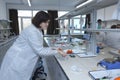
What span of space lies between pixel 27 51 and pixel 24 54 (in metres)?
0.05

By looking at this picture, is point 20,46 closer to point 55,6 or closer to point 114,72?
point 114,72

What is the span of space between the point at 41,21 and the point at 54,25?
7117 millimetres

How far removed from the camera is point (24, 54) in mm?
1719

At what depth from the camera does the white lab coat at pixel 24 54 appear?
5.45 feet

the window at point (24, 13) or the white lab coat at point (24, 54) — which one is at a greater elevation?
the window at point (24, 13)

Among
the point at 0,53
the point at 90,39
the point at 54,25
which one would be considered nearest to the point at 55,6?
the point at 54,25

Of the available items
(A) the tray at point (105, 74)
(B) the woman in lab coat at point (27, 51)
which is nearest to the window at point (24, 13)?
(B) the woman in lab coat at point (27, 51)

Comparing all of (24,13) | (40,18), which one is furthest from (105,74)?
(24,13)

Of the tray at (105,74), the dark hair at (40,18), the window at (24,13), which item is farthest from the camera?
the window at (24,13)

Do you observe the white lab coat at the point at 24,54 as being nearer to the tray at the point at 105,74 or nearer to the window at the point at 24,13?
the tray at the point at 105,74

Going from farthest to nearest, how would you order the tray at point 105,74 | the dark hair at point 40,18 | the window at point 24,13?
the window at point 24,13 → the dark hair at point 40,18 → the tray at point 105,74

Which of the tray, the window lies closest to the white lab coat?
the tray

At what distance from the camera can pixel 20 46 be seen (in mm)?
1762

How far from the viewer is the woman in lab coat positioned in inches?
65.1
